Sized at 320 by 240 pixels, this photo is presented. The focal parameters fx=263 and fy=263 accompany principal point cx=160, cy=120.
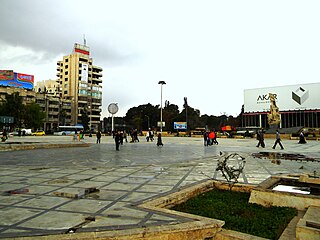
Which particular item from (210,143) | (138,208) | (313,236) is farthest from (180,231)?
(210,143)

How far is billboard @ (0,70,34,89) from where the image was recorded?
6819 centimetres

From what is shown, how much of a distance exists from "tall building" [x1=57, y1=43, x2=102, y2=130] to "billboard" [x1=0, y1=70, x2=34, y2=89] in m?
11.6

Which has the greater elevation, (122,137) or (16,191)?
(122,137)

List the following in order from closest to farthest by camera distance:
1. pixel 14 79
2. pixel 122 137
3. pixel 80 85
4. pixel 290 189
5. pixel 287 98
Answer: pixel 290 189 < pixel 122 137 < pixel 287 98 < pixel 14 79 < pixel 80 85

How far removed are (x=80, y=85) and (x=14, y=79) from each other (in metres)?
17.4

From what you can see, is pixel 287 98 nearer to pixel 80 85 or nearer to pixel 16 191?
pixel 80 85

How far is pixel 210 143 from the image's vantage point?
24422mm

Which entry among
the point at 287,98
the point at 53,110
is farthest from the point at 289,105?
the point at 53,110

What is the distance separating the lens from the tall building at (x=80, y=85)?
78625 mm

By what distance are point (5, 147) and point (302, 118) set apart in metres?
54.8

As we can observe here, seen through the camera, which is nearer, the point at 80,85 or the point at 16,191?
the point at 16,191

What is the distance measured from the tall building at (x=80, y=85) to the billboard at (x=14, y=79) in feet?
38.1

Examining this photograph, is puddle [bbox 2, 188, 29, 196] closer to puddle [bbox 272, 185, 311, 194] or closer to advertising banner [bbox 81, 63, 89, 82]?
puddle [bbox 272, 185, 311, 194]

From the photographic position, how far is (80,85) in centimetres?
7881
